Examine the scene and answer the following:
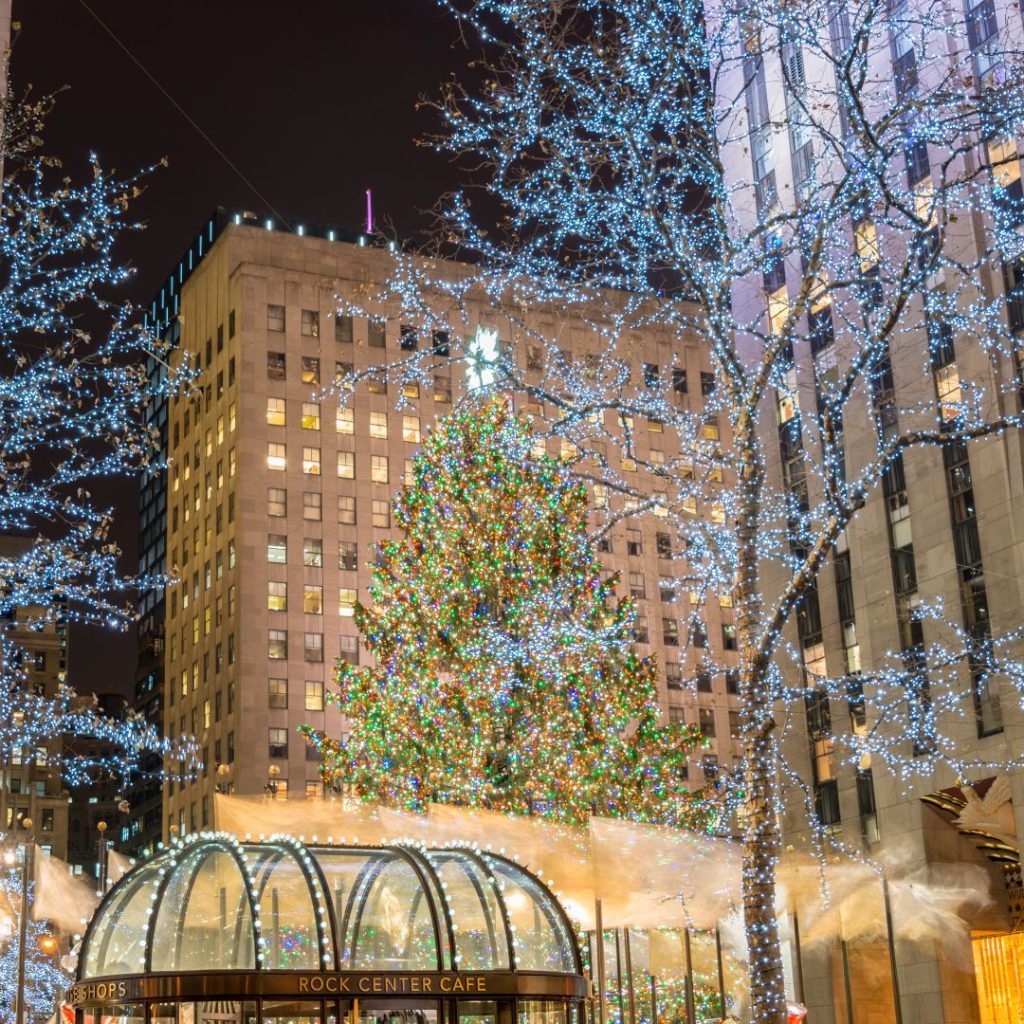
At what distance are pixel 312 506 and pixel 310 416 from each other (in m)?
5.64

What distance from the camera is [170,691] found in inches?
3713

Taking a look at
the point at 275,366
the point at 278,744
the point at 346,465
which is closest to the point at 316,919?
the point at 278,744

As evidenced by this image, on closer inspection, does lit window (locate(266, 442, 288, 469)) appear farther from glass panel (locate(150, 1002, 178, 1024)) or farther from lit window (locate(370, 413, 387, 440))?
glass panel (locate(150, 1002, 178, 1024))

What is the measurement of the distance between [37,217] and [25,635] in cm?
13598

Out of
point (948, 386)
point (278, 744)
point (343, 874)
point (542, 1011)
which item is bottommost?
point (542, 1011)

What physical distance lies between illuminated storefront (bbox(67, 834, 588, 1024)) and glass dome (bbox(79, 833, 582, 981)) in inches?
0.7

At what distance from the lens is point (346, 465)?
8744 cm

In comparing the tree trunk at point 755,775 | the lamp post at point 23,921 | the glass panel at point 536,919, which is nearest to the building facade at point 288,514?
the lamp post at point 23,921

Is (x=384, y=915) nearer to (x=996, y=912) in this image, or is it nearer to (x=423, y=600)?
(x=423, y=600)

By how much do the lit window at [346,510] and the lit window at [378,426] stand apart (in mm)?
4288

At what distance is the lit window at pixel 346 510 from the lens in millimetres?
86500

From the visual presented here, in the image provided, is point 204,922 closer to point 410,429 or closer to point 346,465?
point 346,465

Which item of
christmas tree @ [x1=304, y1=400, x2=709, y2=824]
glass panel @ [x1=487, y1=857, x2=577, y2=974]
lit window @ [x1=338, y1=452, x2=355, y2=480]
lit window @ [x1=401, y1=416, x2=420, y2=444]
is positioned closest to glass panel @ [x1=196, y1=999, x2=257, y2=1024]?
glass panel @ [x1=487, y1=857, x2=577, y2=974]

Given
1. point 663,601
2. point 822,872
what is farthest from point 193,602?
point 822,872
